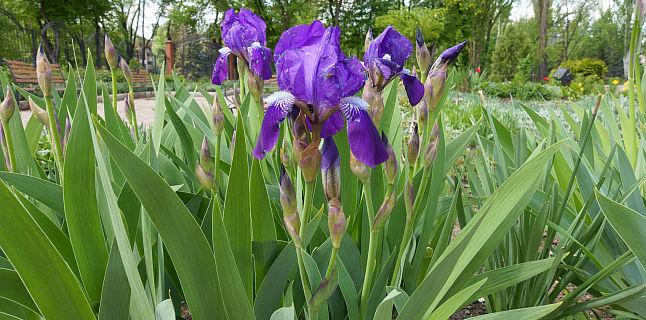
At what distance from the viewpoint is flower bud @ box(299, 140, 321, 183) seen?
545 mm

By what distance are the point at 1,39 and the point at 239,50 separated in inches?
811

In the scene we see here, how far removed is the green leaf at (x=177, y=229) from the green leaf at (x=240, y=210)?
0.10 m

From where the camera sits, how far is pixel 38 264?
520 millimetres

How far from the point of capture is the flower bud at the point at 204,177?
2.69 feet

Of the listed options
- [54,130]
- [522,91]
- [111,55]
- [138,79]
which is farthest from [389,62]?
[138,79]

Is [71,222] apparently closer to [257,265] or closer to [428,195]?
[257,265]


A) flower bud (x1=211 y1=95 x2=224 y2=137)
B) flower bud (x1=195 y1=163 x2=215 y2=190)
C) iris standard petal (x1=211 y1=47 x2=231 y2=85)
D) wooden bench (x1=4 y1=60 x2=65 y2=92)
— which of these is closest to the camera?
flower bud (x1=195 y1=163 x2=215 y2=190)

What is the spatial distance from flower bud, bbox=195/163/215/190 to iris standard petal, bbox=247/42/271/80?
0.90ft

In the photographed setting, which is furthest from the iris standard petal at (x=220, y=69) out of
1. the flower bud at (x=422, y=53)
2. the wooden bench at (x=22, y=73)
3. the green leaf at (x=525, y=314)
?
the wooden bench at (x=22, y=73)

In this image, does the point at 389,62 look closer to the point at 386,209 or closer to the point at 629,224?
the point at 386,209

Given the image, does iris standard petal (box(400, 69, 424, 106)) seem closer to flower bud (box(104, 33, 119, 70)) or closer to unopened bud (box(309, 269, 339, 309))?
unopened bud (box(309, 269, 339, 309))

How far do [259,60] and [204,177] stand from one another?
31 centimetres

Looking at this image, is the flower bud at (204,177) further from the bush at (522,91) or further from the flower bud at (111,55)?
the bush at (522,91)

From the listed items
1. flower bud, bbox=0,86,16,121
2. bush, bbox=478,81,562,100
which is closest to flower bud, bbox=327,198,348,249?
flower bud, bbox=0,86,16,121
